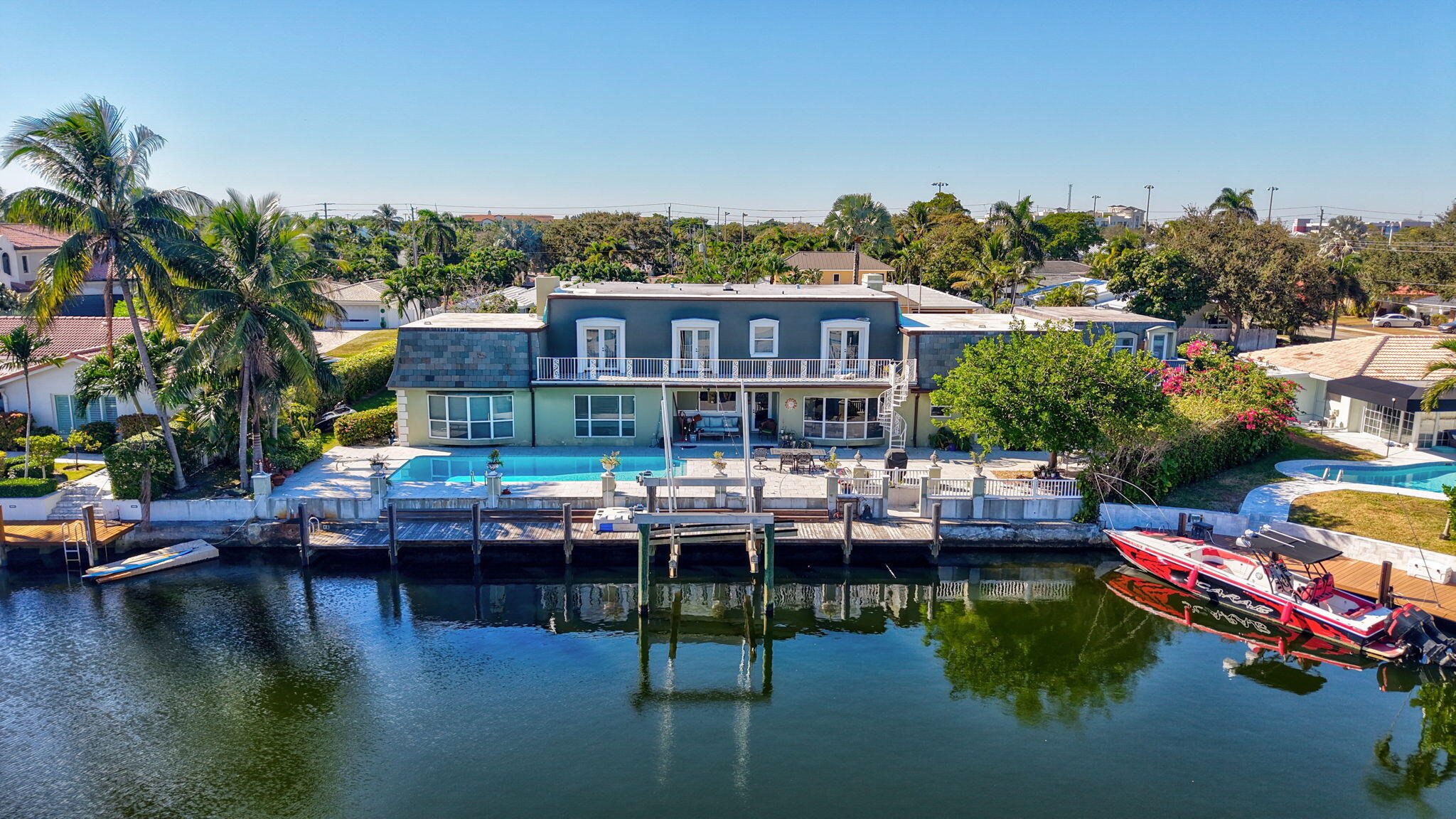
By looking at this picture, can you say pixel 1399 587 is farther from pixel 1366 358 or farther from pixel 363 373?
pixel 363 373

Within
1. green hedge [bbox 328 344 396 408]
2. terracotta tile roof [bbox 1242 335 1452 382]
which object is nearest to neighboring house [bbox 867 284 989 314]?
terracotta tile roof [bbox 1242 335 1452 382]

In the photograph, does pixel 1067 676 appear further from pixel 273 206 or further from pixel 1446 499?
pixel 273 206

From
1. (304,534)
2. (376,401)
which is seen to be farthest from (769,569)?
(376,401)

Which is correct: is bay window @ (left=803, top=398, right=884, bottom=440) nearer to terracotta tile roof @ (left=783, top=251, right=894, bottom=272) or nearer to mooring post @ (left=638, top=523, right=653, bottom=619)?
mooring post @ (left=638, top=523, right=653, bottom=619)

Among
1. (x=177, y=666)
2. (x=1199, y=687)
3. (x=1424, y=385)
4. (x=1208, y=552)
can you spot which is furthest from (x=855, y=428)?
(x=177, y=666)

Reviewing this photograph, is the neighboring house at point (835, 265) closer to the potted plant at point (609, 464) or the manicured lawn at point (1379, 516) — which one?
the potted plant at point (609, 464)

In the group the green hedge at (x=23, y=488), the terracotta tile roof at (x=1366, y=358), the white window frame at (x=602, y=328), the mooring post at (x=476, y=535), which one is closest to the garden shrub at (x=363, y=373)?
the white window frame at (x=602, y=328)
